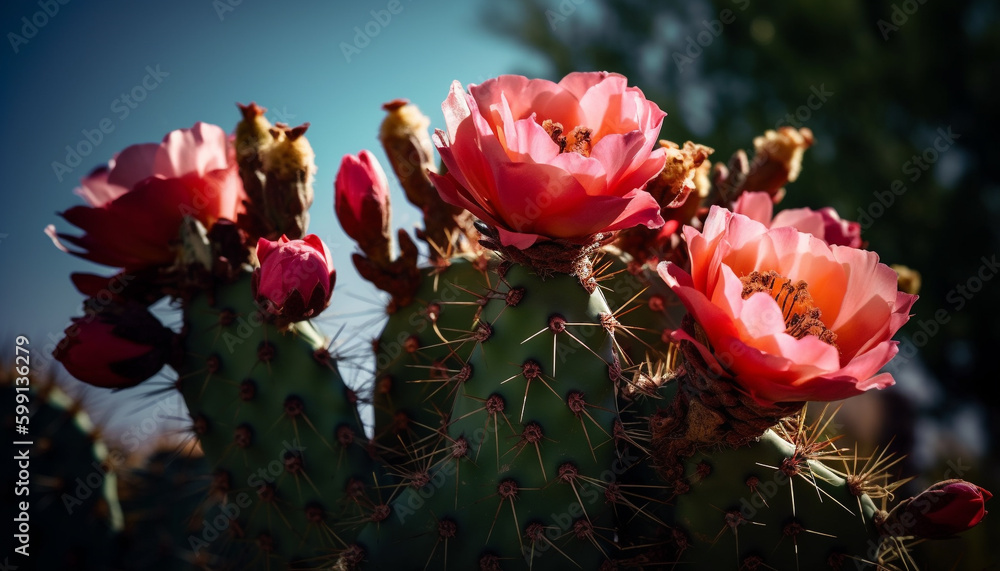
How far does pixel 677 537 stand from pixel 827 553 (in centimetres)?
14

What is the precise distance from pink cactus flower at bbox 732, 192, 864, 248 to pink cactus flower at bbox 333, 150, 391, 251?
400mm

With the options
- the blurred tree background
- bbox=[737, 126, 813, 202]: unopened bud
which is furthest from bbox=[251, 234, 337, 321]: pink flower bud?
the blurred tree background

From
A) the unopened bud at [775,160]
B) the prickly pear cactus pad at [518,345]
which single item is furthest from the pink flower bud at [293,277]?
the unopened bud at [775,160]

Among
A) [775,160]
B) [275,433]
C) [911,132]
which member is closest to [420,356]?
[275,433]

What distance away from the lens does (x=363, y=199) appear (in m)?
0.73

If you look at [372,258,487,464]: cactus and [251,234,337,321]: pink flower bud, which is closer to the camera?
[251,234,337,321]: pink flower bud

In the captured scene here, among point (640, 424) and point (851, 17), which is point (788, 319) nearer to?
point (640, 424)

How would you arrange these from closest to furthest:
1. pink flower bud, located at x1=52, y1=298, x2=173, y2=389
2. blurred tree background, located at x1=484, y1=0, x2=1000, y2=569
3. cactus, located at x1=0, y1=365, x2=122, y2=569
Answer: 1. pink flower bud, located at x1=52, y1=298, x2=173, y2=389
2. cactus, located at x1=0, y1=365, x2=122, y2=569
3. blurred tree background, located at x1=484, y1=0, x2=1000, y2=569

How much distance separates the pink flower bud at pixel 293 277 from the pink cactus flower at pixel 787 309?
1.10ft

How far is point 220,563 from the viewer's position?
820 mm

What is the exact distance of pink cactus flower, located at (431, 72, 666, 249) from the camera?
51cm

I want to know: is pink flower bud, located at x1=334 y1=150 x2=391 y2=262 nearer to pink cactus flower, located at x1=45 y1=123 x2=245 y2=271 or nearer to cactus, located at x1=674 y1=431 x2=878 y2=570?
pink cactus flower, located at x1=45 y1=123 x2=245 y2=271

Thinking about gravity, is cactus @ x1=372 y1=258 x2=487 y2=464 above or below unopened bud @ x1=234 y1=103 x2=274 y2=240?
below

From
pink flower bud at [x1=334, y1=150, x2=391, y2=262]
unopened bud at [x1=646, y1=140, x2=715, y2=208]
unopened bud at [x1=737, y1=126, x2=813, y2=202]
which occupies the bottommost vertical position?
unopened bud at [x1=737, y1=126, x2=813, y2=202]
